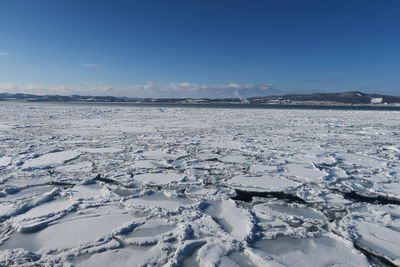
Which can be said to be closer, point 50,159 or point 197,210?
point 197,210

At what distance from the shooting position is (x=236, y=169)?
5688 mm

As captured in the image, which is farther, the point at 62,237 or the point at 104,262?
the point at 62,237

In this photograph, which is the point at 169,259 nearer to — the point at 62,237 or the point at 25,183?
the point at 62,237

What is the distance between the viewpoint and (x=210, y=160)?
6500mm

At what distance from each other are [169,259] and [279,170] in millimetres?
3655

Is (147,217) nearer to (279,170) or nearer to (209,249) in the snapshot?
(209,249)

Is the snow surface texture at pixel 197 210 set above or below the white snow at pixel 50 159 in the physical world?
below

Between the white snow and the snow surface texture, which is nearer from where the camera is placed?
the snow surface texture

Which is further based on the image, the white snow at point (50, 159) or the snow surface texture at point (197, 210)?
the white snow at point (50, 159)

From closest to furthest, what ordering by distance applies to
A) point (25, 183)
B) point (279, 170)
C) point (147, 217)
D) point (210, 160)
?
point (147, 217) → point (25, 183) → point (279, 170) → point (210, 160)

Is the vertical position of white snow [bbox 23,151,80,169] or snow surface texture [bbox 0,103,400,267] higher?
white snow [bbox 23,151,80,169]

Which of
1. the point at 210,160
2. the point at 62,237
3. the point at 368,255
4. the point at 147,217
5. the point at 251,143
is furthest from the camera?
the point at 251,143

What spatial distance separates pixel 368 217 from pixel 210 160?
3615 mm

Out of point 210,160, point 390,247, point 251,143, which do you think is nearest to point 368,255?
point 390,247
